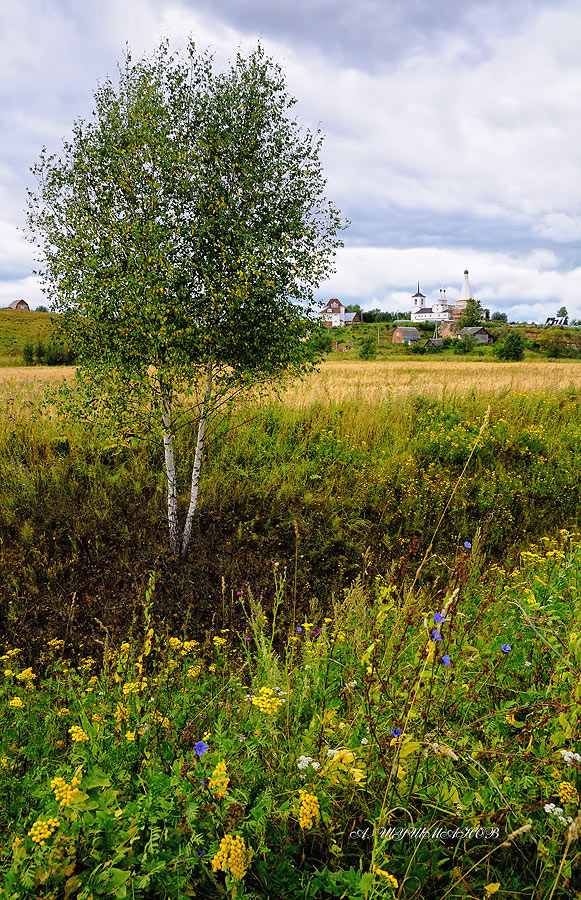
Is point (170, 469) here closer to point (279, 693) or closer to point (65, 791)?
point (279, 693)

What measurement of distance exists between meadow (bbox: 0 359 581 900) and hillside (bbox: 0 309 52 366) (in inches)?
1590

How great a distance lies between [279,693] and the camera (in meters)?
2.96

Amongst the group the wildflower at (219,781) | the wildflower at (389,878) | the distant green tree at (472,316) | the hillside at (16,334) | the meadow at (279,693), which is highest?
the distant green tree at (472,316)

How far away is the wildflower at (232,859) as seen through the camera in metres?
1.73

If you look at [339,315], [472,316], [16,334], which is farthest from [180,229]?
[339,315]

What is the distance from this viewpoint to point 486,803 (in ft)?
6.81

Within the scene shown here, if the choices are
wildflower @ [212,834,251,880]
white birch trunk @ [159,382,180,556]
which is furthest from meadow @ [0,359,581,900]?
white birch trunk @ [159,382,180,556]

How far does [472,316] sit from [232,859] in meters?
124

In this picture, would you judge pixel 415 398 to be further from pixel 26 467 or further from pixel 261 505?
pixel 26 467

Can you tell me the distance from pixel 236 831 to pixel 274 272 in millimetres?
6725

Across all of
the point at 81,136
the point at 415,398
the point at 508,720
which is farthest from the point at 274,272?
the point at 415,398

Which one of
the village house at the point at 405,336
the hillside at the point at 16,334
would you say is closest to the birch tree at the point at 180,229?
the hillside at the point at 16,334

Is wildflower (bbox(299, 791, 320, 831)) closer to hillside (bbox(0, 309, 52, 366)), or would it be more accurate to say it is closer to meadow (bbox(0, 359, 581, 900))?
meadow (bbox(0, 359, 581, 900))

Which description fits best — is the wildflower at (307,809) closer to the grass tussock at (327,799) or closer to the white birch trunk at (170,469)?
the grass tussock at (327,799)
